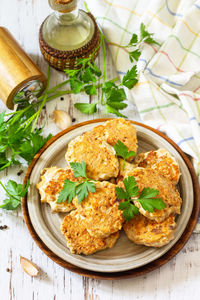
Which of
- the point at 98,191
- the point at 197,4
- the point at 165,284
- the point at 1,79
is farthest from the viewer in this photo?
the point at 197,4

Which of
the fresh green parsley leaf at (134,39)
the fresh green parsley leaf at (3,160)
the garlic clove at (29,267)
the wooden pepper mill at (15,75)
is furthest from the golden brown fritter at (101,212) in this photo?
the fresh green parsley leaf at (134,39)

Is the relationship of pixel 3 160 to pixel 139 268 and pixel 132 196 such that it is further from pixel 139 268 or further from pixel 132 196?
pixel 139 268

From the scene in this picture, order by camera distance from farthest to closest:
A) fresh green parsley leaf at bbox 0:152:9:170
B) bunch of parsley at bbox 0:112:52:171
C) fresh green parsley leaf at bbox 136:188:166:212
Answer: fresh green parsley leaf at bbox 0:152:9:170 → bunch of parsley at bbox 0:112:52:171 → fresh green parsley leaf at bbox 136:188:166:212

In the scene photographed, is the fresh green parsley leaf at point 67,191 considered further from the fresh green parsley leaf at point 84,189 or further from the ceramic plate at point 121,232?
the ceramic plate at point 121,232

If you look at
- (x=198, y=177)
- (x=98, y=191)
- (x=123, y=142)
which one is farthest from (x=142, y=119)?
(x=98, y=191)

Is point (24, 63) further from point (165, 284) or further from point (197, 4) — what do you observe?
point (165, 284)

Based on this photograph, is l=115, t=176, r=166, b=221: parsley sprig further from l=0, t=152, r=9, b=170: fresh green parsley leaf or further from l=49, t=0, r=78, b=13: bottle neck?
l=49, t=0, r=78, b=13: bottle neck

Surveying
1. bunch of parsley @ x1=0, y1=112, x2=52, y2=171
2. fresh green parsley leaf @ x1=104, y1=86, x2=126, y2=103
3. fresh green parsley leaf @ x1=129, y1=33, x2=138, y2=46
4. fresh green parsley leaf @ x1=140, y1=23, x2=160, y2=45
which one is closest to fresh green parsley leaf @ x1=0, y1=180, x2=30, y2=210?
bunch of parsley @ x1=0, y1=112, x2=52, y2=171

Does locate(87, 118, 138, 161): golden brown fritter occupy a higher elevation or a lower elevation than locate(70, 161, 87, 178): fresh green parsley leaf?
higher
